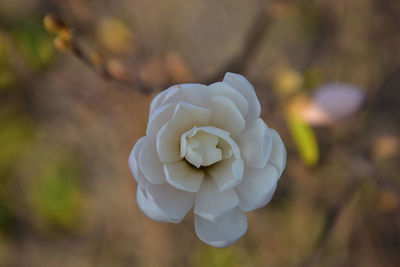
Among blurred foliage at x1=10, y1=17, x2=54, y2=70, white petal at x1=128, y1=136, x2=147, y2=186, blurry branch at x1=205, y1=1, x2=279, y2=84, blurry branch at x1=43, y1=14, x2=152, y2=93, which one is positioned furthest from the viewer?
blurred foliage at x1=10, y1=17, x2=54, y2=70

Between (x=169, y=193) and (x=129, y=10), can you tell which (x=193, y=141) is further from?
(x=129, y=10)

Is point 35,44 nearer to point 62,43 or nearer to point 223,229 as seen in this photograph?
point 62,43

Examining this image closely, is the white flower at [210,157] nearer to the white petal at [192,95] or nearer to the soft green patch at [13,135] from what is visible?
the white petal at [192,95]

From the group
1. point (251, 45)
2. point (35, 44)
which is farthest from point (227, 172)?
point (35, 44)

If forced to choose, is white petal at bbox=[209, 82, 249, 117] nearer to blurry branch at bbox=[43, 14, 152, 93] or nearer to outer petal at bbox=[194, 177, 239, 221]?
outer petal at bbox=[194, 177, 239, 221]

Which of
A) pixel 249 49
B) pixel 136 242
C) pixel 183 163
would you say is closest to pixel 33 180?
pixel 136 242

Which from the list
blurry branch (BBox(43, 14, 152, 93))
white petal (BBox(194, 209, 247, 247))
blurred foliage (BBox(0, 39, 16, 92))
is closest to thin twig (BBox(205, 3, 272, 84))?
blurry branch (BBox(43, 14, 152, 93))

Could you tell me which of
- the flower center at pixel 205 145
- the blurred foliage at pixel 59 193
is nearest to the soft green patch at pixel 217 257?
the blurred foliage at pixel 59 193
